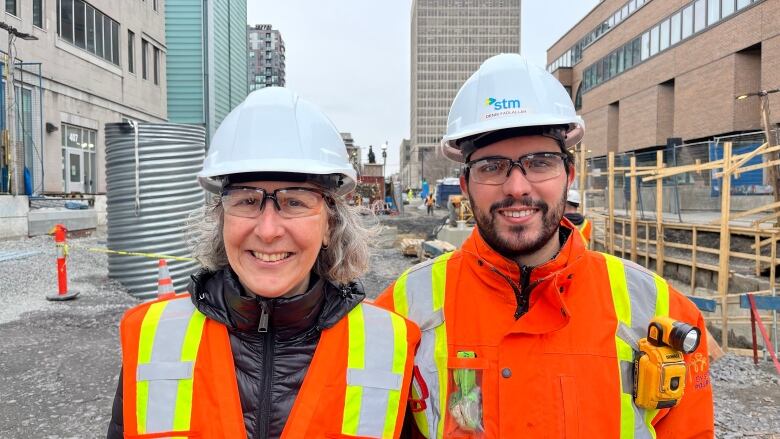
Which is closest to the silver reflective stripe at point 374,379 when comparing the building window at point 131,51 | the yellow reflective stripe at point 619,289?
the yellow reflective stripe at point 619,289

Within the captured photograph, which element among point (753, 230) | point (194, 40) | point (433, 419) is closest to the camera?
point (433, 419)

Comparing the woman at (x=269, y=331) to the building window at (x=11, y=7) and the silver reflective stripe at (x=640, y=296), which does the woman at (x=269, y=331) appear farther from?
the building window at (x=11, y=7)

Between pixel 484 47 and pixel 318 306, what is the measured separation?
16794 cm

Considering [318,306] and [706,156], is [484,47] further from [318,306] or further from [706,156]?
[318,306]

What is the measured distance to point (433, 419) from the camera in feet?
6.17

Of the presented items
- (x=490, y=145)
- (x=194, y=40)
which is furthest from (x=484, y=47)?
(x=490, y=145)

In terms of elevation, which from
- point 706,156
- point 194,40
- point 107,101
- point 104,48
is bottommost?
point 706,156

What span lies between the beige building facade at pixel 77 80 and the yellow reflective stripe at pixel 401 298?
571 inches

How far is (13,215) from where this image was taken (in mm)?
11141

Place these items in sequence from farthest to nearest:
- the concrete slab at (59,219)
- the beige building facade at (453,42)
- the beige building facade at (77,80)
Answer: the beige building facade at (453,42) → the beige building facade at (77,80) → the concrete slab at (59,219)

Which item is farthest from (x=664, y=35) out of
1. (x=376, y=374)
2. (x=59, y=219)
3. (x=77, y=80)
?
(x=376, y=374)

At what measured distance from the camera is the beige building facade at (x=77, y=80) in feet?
46.8

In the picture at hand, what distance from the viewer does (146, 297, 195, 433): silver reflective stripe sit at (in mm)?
1617

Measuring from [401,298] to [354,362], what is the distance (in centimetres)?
52
